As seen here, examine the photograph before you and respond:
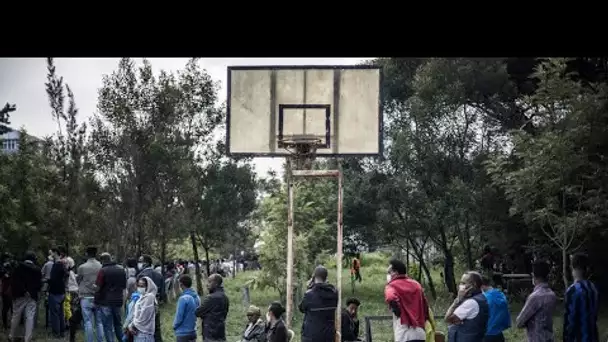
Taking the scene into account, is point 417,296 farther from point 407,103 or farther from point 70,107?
point 407,103

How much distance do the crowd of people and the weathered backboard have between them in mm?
2242

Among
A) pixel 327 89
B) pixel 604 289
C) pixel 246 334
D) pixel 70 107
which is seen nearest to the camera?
pixel 246 334

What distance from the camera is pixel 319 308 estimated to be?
8836 mm

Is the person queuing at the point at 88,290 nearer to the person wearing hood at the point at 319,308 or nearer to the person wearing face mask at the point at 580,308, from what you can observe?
the person wearing hood at the point at 319,308

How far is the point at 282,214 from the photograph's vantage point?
17.8 m

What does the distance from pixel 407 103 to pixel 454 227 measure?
3.00 metres

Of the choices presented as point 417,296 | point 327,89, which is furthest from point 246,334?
point 327,89

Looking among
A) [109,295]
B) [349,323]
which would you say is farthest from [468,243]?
[109,295]

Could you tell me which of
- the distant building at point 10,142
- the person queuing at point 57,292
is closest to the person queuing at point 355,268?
the distant building at point 10,142

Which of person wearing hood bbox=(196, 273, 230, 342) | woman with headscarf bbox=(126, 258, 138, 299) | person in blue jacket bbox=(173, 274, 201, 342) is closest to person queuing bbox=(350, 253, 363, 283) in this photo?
woman with headscarf bbox=(126, 258, 138, 299)

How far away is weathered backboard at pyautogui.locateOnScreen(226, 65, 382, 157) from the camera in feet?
40.3

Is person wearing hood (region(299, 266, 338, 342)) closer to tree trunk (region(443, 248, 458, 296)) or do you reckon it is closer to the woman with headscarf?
the woman with headscarf

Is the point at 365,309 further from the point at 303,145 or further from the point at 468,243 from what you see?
the point at 303,145
